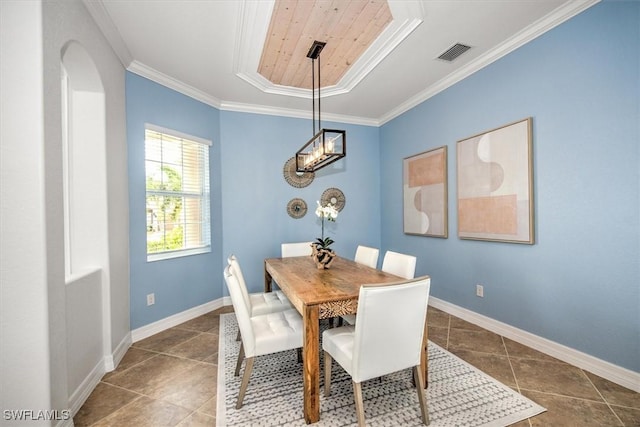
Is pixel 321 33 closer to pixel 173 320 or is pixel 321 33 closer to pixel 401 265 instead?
pixel 401 265

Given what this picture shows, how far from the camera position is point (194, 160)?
348 cm

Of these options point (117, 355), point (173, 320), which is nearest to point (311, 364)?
point (117, 355)

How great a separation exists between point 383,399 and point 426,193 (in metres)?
2.57

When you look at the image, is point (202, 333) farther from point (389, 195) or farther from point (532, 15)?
point (532, 15)

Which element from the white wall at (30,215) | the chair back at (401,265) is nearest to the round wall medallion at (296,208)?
the chair back at (401,265)

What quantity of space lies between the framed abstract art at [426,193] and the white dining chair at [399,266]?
1.24 meters

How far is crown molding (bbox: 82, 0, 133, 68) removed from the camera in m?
1.97

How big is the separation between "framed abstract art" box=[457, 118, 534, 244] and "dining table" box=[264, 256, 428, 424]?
1355 mm

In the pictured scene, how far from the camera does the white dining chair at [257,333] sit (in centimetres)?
172

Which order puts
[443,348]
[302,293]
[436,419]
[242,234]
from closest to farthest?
[436,419] < [302,293] < [443,348] < [242,234]

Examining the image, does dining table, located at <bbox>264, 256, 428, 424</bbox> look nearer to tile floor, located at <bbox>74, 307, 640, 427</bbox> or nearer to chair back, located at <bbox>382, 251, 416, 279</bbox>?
chair back, located at <bbox>382, 251, 416, 279</bbox>

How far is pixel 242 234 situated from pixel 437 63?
3.16 metres

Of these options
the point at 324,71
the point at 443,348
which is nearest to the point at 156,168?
the point at 324,71

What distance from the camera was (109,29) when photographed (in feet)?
7.23
